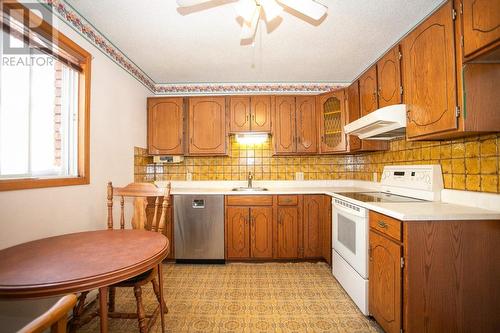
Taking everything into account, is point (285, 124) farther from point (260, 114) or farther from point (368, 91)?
point (368, 91)

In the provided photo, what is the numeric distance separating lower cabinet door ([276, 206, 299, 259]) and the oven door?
0.49 metres

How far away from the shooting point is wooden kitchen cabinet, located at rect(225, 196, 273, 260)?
9.42 feet

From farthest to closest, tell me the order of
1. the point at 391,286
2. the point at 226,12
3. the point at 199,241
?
the point at 199,241 < the point at 226,12 < the point at 391,286

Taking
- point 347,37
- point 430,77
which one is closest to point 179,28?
point 347,37

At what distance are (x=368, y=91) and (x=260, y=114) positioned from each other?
1294 millimetres

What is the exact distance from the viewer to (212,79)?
3189mm

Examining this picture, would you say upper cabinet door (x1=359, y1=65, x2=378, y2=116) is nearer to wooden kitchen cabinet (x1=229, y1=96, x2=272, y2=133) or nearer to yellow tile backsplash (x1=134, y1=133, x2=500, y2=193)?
yellow tile backsplash (x1=134, y1=133, x2=500, y2=193)

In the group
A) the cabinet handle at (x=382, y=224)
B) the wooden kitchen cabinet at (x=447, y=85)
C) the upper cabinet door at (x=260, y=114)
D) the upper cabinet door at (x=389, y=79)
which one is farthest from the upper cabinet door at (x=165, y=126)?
the wooden kitchen cabinet at (x=447, y=85)

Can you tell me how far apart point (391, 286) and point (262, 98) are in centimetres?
245

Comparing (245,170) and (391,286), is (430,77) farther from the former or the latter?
(245,170)

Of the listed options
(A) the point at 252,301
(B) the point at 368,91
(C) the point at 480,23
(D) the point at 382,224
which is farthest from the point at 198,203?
(C) the point at 480,23

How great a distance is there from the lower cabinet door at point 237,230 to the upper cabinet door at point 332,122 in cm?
131

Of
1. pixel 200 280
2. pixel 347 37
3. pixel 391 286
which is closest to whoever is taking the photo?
pixel 391 286

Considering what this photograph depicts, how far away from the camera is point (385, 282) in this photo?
5.15 feet
